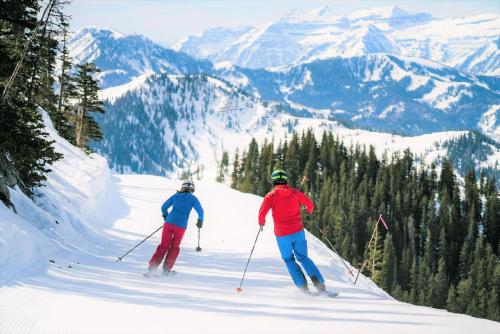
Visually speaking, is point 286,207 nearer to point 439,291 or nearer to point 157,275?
point 157,275

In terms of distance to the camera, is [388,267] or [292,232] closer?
[292,232]

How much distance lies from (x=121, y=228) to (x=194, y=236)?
12.0 ft

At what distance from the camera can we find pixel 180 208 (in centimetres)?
1170

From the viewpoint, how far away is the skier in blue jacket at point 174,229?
1112cm

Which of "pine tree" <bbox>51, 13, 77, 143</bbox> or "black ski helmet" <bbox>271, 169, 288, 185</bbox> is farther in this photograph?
"pine tree" <bbox>51, 13, 77, 143</bbox>

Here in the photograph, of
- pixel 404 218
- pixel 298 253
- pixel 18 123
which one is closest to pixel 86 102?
pixel 18 123

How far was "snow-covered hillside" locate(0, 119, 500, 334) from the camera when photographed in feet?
21.5

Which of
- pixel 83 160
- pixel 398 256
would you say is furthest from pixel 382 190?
pixel 83 160

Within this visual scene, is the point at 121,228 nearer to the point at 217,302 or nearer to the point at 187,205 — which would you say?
the point at 187,205

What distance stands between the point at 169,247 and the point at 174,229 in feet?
1.57

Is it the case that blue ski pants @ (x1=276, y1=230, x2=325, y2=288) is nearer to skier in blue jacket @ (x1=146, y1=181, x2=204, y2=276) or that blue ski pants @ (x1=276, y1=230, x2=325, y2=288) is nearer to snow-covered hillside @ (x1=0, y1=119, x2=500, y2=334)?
snow-covered hillside @ (x1=0, y1=119, x2=500, y2=334)

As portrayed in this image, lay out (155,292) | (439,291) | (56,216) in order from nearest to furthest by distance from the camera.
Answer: (155,292) < (56,216) < (439,291)

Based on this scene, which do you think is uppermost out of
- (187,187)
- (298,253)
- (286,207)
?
(286,207)

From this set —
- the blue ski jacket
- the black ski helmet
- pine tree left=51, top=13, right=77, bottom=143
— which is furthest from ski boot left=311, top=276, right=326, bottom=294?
pine tree left=51, top=13, right=77, bottom=143
